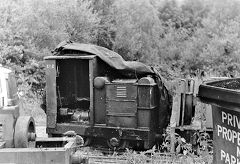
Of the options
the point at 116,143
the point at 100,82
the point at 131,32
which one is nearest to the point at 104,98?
the point at 100,82

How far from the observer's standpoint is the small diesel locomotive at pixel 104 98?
9305 mm

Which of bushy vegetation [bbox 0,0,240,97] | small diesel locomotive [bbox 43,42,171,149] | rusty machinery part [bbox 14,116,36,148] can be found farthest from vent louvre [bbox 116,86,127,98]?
bushy vegetation [bbox 0,0,240,97]

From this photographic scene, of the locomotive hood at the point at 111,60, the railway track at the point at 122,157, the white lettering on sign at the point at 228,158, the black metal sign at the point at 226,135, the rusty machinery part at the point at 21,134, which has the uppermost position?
the locomotive hood at the point at 111,60

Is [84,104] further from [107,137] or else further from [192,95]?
[192,95]

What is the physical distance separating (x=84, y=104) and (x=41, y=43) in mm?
10271

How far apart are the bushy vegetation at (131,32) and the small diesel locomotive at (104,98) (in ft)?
22.2

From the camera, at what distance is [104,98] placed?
380 inches

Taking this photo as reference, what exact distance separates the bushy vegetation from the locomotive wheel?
8057 millimetres

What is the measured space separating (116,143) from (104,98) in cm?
110

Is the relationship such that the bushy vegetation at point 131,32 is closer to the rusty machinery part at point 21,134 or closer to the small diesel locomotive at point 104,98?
the small diesel locomotive at point 104,98

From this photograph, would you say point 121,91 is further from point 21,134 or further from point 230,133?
point 230,133

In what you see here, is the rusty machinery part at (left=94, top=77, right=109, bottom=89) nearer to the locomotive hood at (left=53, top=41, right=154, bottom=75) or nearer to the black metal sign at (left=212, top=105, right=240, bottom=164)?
the locomotive hood at (left=53, top=41, right=154, bottom=75)

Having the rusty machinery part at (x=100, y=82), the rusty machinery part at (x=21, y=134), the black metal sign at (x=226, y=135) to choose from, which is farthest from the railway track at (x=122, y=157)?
the black metal sign at (x=226, y=135)

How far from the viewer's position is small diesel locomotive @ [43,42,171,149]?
930cm
